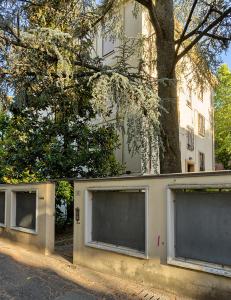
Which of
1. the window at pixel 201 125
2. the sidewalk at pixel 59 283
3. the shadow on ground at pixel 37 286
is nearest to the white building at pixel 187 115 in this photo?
the window at pixel 201 125

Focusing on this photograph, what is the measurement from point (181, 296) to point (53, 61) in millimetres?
6331

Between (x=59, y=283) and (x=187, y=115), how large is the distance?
13.7m

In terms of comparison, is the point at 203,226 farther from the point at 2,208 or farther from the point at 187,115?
the point at 187,115

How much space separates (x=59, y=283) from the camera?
6.89 m

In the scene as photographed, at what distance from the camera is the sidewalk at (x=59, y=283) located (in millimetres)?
6172

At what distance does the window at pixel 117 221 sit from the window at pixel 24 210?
2253 millimetres

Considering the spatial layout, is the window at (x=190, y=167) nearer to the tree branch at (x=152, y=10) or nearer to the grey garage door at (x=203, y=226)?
the tree branch at (x=152, y=10)

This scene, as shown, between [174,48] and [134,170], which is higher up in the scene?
[174,48]

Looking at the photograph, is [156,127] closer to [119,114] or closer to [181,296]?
[119,114]

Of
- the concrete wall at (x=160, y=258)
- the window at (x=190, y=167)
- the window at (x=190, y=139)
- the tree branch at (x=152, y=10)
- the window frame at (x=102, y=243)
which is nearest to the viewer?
the concrete wall at (x=160, y=258)

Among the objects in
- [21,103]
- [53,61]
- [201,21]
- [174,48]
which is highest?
[201,21]

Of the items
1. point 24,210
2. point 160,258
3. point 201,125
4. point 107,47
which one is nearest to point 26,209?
point 24,210

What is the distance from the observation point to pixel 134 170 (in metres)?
13.9

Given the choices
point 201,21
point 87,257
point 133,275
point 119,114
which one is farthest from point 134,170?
point 133,275
